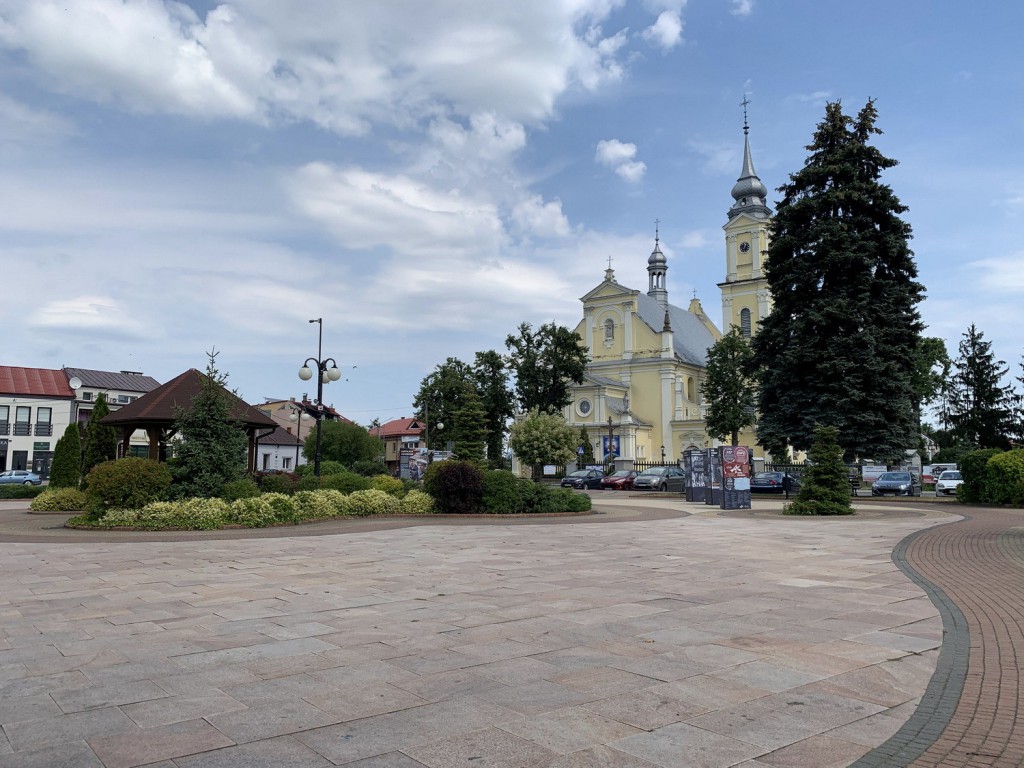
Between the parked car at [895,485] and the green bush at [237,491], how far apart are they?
31427 millimetres

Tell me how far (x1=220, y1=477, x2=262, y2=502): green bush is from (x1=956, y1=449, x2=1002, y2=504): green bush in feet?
83.9

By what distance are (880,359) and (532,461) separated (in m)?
26.1

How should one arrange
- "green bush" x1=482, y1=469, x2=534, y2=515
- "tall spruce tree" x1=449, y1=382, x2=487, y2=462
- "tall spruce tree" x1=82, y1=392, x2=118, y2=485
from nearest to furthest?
"green bush" x1=482, y1=469, x2=534, y2=515, "tall spruce tree" x1=82, y1=392, x2=118, y2=485, "tall spruce tree" x1=449, y1=382, x2=487, y2=462

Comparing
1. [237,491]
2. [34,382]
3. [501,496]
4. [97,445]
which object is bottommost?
[501,496]

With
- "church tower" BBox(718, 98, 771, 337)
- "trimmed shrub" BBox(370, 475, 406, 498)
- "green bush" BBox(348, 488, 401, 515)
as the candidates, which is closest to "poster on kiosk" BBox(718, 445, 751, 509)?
"trimmed shrub" BBox(370, 475, 406, 498)

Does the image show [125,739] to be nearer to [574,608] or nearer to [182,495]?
[574,608]

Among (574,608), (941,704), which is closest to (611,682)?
(941,704)

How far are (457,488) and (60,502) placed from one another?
40.7ft

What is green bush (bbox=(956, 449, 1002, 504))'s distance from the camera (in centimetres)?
2808

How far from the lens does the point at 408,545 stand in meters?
14.6

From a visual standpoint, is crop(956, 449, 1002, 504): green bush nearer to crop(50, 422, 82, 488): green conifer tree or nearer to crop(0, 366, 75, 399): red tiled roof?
crop(50, 422, 82, 488): green conifer tree

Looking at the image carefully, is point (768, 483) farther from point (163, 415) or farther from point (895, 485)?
point (163, 415)

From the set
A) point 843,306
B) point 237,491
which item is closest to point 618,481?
point 843,306

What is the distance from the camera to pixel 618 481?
4812 centimetres
